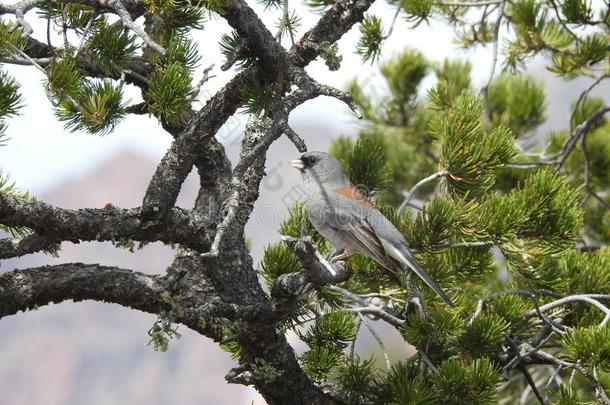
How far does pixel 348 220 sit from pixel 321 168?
451 mm

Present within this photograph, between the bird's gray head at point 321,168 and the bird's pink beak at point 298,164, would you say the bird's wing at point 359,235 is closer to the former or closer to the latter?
the bird's gray head at point 321,168

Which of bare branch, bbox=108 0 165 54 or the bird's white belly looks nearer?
bare branch, bbox=108 0 165 54

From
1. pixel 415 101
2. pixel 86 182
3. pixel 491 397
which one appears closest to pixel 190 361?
pixel 86 182

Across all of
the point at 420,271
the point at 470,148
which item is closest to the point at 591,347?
the point at 420,271

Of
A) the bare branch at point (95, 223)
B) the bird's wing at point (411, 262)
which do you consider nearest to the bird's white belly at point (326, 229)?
the bird's wing at point (411, 262)

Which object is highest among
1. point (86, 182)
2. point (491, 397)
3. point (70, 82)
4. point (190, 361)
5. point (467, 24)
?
point (86, 182)

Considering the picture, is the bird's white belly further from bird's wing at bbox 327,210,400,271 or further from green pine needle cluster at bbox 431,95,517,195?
green pine needle cluster at bbox 431,95,517,195

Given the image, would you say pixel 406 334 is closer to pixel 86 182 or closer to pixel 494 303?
pixel 494 303

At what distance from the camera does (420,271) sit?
371 cm

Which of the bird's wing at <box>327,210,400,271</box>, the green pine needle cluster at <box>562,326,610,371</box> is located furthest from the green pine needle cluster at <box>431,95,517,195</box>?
the green pine needle cluster at <box>562,326,610,371</box>

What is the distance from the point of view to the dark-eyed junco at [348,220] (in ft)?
12.3

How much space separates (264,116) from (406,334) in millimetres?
1166

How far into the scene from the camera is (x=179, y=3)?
9.12ft

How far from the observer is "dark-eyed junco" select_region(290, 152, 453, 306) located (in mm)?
3741
